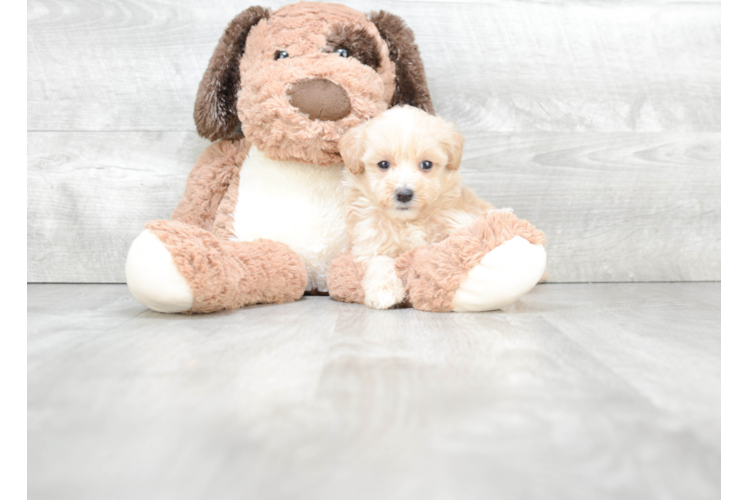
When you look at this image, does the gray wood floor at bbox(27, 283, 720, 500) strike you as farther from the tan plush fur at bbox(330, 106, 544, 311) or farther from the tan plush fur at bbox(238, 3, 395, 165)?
the tan plush fur at bbox(238, 3, 395, 165)

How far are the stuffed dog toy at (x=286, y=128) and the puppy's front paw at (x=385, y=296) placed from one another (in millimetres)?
88

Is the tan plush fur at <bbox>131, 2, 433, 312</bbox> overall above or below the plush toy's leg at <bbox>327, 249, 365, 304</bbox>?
above

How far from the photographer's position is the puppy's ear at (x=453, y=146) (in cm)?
110

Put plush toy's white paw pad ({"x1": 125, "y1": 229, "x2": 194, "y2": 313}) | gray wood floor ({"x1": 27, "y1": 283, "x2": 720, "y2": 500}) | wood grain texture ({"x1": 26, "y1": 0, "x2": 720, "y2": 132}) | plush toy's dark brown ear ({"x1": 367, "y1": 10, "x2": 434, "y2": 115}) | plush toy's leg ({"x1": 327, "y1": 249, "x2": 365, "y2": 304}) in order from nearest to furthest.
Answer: gray wood floor ({"x1": 27, "y1": 283, "x2": 720, "y2": 500}) < plush toy's white paw pad ({"x1": 125, "y1": 229, "x2": 194, "y2": 313}) < plush toy's leg ({"x1": 327, "y1": 249, "x2": 365, "y2": 304}) < plush toy's dark brown ear ({"x1": 367, "y1": 10, "x2": 434, "y2": 115}) < wood grain texture ({"x1": 26, "y1": 0, "x2": 720, "y2": 132})

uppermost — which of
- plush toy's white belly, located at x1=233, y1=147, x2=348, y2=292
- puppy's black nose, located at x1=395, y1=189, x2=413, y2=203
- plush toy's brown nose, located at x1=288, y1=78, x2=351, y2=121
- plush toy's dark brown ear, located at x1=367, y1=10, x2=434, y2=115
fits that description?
plush toy's dark brown ear, located at x1=367, y1=10, x2=434, y2=115

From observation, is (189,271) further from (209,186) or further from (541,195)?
(541,195)

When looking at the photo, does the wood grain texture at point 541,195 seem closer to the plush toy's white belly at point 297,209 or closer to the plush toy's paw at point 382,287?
the plush toy's white belly at point 297,209

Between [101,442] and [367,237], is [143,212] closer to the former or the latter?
[367,237]

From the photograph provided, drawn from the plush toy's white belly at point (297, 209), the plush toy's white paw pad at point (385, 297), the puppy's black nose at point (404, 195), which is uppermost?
the puppy's black nose at point (404, 195)

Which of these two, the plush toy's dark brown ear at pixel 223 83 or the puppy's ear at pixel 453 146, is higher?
the plush toy's dark brown ear at pixel 223 83

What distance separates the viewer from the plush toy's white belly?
126 cm

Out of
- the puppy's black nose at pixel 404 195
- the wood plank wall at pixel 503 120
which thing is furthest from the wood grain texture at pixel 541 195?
the puppy's black nose at pixel 404 195

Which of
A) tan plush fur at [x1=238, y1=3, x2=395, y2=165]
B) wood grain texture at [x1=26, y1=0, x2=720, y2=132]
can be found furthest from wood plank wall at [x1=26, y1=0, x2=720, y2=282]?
tan plush fur at [x1=238, y1=3, x2=395, y2=165]

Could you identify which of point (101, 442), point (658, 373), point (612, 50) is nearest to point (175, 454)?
point (101, 442)
